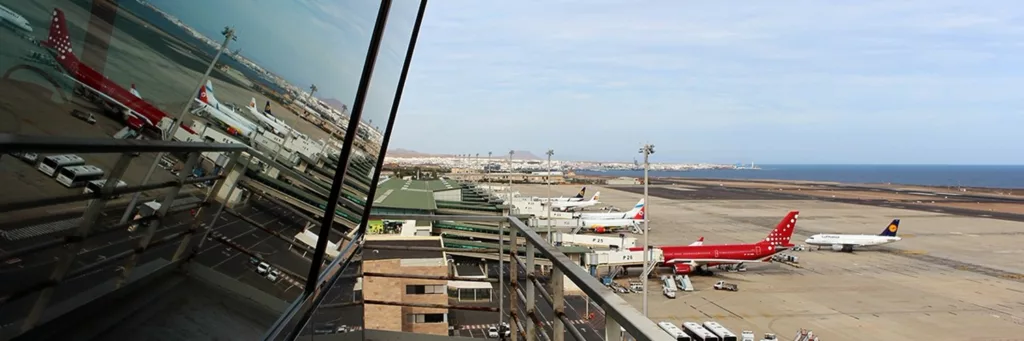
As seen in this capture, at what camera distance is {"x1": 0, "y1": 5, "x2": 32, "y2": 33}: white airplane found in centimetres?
36

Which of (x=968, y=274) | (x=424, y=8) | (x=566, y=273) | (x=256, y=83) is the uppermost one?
(x=968, y=274)

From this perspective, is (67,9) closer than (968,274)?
Yes

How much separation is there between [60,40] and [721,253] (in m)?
20.8

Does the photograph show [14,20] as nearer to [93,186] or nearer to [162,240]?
[93,186]

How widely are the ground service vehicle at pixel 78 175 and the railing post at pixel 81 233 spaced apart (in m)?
0.02

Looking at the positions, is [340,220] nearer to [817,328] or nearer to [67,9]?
[67,9]

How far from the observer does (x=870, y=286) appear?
57.6 feet

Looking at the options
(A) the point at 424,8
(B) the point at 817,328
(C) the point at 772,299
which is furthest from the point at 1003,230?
(A) the point at 424,8

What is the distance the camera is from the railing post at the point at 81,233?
1.78 ft

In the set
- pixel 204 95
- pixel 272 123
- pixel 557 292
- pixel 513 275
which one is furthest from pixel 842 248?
pixel 204 95

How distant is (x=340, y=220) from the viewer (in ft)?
6.35

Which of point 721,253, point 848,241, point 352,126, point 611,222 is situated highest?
point 848,241

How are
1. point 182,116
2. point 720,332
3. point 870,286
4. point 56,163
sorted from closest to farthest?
1. point 56,163
2. point 182,116
3. point 720,332
4. point 870,286

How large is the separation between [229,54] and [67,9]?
339 millimetres
